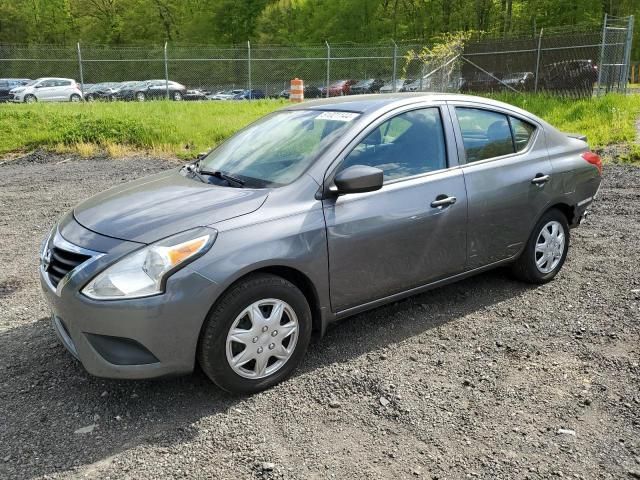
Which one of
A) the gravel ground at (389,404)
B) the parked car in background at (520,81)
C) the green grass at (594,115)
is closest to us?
the gravel ground at (389,404)

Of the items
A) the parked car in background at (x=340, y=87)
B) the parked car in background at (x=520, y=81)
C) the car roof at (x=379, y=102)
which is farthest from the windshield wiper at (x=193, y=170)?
the parked car in background at (x=340, y=87)

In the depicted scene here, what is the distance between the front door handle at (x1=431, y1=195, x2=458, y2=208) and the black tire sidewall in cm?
111

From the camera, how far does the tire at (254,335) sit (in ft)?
10.0

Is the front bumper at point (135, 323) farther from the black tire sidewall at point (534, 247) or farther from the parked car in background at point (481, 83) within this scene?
the parked car in background at point (481, 83)

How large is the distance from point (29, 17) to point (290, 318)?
67.9 m

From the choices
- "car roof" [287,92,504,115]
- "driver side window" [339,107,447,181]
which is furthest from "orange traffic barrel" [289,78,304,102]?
"driver side window" [339,107,447,181]

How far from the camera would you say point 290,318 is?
132 inches

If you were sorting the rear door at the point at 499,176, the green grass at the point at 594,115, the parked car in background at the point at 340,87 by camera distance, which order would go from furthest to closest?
1. the parked car in background at the point at 340,87
2. the green grass at the point at 594,115
3. the rear door at the point at 499,176

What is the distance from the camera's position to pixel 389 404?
3.21 m

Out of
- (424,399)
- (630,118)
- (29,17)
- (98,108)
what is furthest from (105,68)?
(29,17)

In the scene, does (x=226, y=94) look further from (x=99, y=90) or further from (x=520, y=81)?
(x=520, y=81)

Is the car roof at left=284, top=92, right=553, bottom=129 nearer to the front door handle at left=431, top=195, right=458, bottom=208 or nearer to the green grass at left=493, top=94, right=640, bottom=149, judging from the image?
the front door handle at left=431, top=195, right=458, bottom=208

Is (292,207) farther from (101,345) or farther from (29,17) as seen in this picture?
(29,17)

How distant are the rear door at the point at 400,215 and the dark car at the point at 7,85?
1057 inches
